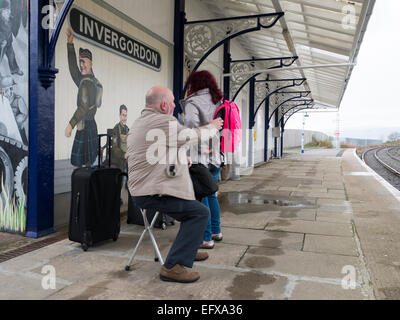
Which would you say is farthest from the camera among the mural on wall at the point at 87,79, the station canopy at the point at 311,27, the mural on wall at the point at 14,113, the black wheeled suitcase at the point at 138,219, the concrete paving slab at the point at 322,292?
the station canopy at the point at 311,27

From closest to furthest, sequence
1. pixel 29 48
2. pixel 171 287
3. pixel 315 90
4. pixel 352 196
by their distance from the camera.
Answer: pixel 171 287 < pixel 29 48 < pixel 352 196 < pixel 315 90

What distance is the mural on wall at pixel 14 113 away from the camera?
4.11m

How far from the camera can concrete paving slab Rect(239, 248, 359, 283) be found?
10.2 feet

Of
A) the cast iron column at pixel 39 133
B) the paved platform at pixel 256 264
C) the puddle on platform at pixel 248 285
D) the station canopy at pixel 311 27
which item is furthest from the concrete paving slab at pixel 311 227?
the station canopy at pixel 311 27

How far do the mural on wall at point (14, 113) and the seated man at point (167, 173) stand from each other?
2.05 meters

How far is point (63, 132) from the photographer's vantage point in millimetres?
4609

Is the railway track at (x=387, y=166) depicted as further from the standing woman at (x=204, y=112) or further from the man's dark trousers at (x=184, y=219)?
the man's dark trousers at (x=184, y=219)

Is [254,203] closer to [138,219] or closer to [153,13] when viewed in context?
[138,219]

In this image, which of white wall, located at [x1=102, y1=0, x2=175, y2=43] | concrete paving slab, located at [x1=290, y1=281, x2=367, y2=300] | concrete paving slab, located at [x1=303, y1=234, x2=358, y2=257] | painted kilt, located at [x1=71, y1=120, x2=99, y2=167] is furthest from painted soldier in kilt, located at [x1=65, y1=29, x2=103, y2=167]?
concrete paving slab, located at [x1=290, y1=281, x2=367, y2=300]

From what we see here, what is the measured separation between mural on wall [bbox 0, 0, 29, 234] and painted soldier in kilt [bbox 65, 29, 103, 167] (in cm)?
61

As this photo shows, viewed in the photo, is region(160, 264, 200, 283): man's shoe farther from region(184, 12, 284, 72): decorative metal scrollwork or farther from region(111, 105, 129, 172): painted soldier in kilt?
region(184, 12, 284, 72): decorative metal scrollwork
